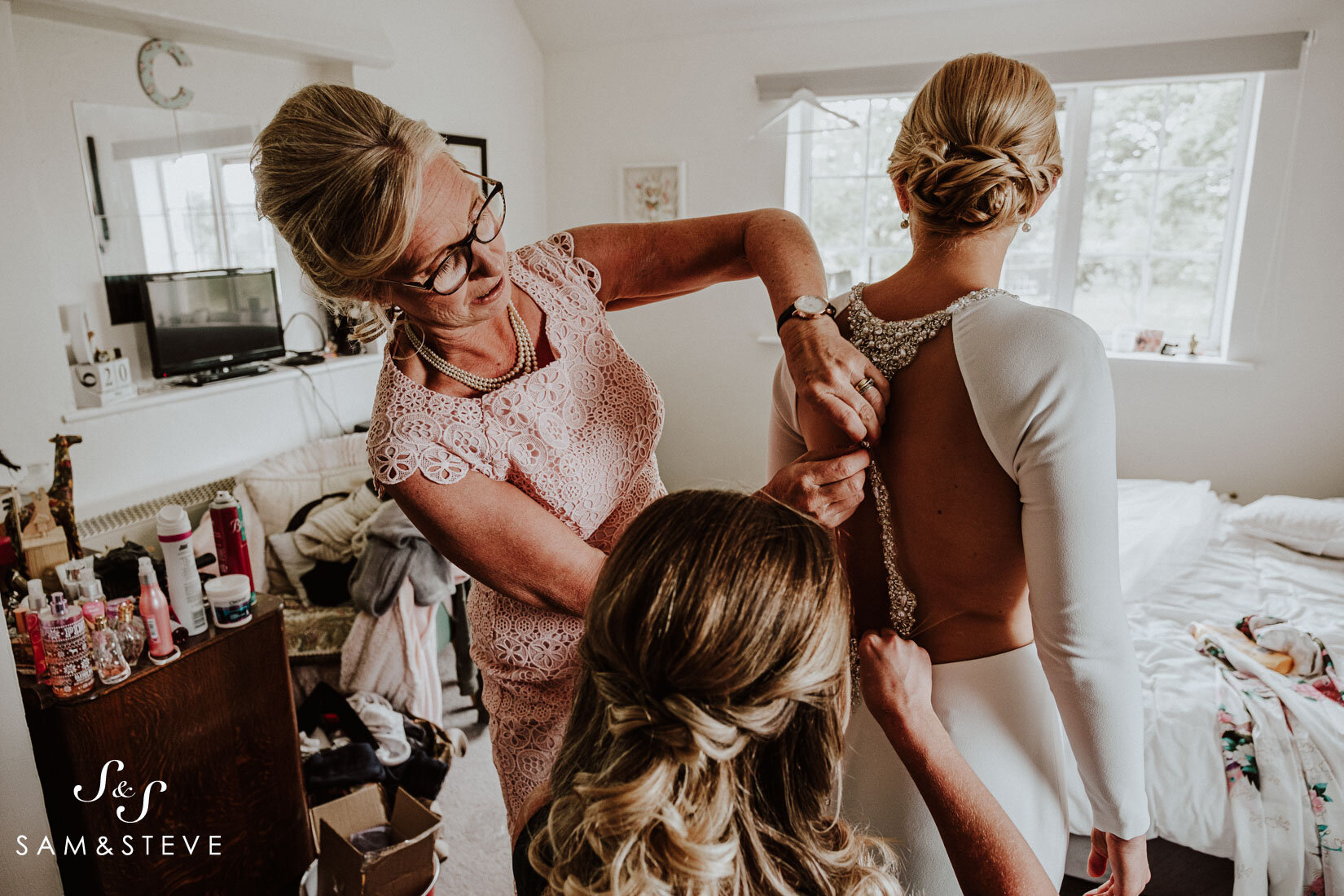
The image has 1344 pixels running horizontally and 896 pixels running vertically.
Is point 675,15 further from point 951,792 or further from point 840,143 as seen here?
point 951,792

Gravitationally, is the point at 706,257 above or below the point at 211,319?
above

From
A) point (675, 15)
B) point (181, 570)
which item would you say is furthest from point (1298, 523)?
point (675, 15)

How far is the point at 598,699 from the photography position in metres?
0.69

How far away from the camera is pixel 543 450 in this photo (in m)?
1.03

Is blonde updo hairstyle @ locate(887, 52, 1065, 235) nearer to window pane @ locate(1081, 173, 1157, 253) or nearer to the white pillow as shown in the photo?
the white pillow

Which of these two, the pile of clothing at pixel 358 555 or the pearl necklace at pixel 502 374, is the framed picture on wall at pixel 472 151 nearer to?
the pile of clothing at pixel 358 555

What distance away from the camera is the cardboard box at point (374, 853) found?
1.52 metres

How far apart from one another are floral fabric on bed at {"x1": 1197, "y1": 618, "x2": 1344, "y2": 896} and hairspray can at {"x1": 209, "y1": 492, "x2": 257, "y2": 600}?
2.20 metres

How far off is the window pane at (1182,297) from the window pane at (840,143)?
149cm

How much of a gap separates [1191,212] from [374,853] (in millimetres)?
3942

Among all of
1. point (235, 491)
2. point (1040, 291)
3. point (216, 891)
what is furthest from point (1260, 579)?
point (235, 491)

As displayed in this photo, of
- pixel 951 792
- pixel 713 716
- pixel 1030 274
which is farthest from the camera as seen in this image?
pixel 1030 274

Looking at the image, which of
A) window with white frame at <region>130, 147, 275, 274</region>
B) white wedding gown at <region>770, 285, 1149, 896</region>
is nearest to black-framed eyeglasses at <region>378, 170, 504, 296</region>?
white wedding gown at <region>770, 285, 1149, 896</region>

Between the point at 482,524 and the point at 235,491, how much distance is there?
2.22m
